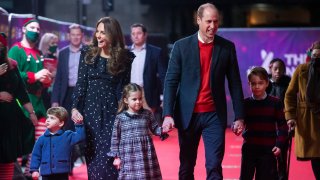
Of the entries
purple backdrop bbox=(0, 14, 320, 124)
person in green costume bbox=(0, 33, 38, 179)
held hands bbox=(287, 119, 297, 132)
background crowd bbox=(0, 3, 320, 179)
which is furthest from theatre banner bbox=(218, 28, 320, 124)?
person in green costume bbox=(0, 33, 38, 179)

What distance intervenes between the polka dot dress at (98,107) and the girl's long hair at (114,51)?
0.05 metres

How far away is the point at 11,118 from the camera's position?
6770 mm

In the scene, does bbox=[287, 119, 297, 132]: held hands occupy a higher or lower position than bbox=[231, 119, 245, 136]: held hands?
lower

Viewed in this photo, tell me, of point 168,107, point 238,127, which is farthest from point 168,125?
point 238,127

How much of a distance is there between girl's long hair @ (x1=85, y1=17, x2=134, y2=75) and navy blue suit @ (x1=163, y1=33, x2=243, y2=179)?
0.42 m

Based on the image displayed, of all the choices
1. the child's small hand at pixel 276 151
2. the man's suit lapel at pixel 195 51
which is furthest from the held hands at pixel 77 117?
the child's small hand at pixel 276 151

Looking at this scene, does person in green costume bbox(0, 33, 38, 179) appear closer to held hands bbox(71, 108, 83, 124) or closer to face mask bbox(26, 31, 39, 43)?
held hands bbox(71, 108, 83, 124)

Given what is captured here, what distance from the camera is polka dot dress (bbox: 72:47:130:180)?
638 centimetres

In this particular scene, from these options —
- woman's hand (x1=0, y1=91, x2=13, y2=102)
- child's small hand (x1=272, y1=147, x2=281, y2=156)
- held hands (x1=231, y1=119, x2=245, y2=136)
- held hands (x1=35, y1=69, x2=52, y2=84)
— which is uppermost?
held hands (x1=35, y1=69, x2=52, y2=84)

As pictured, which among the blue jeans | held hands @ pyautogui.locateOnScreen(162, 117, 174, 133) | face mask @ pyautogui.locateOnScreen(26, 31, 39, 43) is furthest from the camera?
face mask @ pyautogui.locateOnScreen(26, 31, 39, 43)

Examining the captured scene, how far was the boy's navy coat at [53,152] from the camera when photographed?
6383 mm

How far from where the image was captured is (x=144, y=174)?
6199 mm

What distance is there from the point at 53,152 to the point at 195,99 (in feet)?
4.30

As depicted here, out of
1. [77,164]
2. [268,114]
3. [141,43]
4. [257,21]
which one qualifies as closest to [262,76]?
[268,114]
